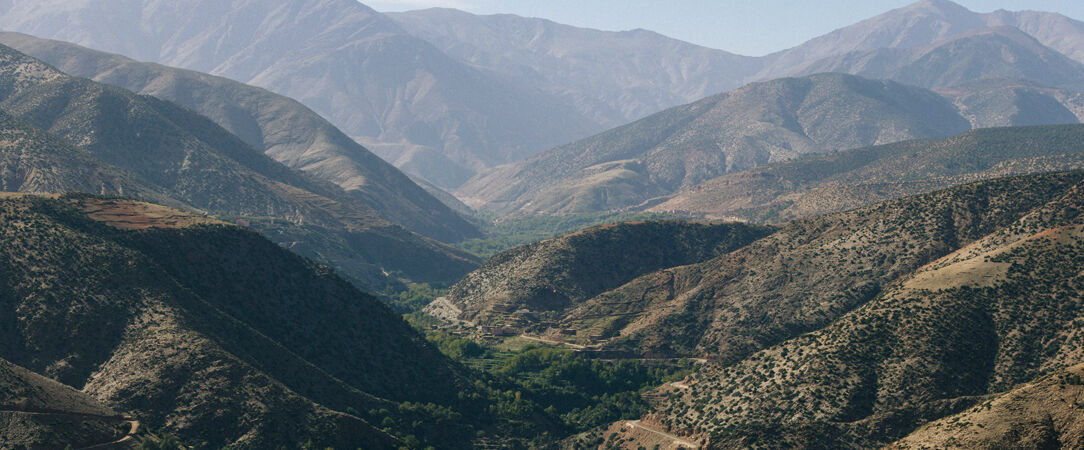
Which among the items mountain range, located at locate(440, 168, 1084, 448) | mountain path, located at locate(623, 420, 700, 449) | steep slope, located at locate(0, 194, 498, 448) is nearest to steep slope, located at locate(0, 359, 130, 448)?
steep slope, located at locate(0, 194, 498, 448)

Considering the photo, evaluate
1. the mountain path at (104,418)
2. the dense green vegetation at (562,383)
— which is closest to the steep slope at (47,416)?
the mountain path at (104,418)

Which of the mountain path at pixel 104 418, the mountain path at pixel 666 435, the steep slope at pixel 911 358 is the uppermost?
the mountain path at pixel 104 418

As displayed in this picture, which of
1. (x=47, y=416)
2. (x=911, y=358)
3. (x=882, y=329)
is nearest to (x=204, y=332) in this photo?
(x=47, y=416)

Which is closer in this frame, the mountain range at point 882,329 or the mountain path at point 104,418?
the mountain path at point 104,418

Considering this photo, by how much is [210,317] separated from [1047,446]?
99.4 m

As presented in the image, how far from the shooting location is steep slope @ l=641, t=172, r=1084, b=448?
10762cm

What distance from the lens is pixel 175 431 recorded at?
100 meters

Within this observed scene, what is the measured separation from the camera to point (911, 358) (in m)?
114

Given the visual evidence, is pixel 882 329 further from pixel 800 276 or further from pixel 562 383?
pixel 562 383

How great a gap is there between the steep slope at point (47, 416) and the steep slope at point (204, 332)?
16.0 ft

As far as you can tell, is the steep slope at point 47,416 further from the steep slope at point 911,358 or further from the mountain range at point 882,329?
the steep slope at point 911,358

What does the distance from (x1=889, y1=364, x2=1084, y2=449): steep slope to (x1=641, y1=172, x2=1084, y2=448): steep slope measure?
17.7m

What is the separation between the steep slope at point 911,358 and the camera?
353 feet

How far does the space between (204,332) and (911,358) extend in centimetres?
9169
